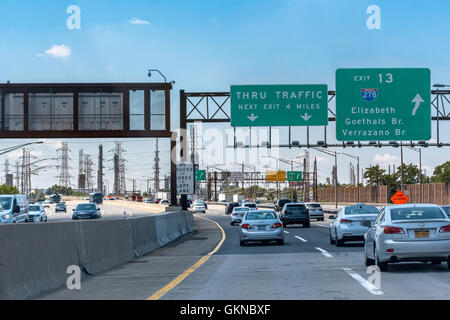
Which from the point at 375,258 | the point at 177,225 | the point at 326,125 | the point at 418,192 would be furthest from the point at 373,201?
the point at 375,258

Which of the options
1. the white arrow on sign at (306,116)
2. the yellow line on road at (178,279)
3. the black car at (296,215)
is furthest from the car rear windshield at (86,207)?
the yellow line on road at (178,279)

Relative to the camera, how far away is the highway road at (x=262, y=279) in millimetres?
12188

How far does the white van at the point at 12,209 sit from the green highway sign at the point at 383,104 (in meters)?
18.1

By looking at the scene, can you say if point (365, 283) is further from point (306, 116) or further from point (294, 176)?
point (294, 176)

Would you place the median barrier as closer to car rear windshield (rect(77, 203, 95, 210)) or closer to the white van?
the white van

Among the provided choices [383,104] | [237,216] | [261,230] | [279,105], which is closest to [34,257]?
[261,230]

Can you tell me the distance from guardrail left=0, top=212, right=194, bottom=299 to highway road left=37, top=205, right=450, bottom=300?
1.31ft

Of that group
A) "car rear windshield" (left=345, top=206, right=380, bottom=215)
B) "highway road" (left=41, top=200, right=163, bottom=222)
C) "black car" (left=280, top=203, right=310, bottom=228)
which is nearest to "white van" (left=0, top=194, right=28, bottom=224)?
"car rear windshield" (left=345, top=206, right=380, bottom=215)

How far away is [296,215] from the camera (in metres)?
47.6

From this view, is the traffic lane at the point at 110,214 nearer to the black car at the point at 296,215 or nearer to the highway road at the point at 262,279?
the black car at the point at 296,215

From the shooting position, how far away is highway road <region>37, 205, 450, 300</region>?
12.2 metres

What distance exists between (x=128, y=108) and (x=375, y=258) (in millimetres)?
26672

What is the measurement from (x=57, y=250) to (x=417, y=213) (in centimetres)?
777

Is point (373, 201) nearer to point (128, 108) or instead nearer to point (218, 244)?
point (128, 108)
